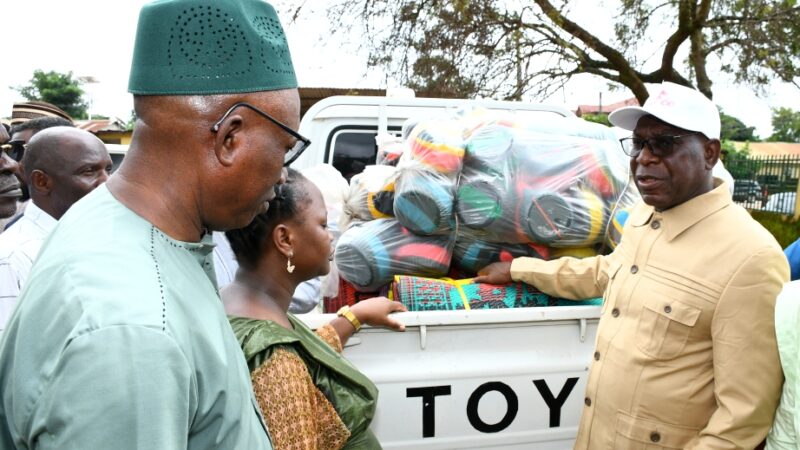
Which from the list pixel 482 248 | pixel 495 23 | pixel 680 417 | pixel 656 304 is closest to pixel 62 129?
pixel 482 248

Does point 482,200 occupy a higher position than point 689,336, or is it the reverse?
point 482,200

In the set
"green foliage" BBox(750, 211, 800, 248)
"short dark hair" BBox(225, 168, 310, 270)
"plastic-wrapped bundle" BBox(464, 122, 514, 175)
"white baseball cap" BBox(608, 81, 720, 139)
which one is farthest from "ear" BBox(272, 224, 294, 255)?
"green foliage" BBox(750, 211, 800, 248)

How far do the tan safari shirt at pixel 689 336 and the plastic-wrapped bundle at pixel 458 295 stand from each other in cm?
35

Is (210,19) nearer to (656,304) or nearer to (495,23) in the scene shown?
(656,304)

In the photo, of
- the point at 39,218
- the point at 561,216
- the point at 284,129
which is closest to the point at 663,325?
the point at 561,216

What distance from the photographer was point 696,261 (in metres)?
1.99

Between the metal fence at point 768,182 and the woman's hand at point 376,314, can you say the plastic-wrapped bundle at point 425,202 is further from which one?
the metal fence at point 768,182

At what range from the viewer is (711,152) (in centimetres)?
215

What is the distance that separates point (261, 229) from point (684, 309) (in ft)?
4.21

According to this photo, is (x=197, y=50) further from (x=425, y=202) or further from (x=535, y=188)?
(x=535, y=188)

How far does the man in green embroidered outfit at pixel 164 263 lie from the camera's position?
0.75m

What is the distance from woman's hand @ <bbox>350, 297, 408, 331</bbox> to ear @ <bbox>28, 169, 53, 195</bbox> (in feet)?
4.78

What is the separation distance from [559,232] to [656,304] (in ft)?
1.67

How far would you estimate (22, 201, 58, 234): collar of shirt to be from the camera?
8.51 feet
